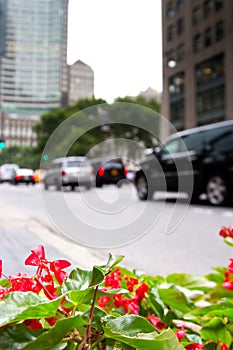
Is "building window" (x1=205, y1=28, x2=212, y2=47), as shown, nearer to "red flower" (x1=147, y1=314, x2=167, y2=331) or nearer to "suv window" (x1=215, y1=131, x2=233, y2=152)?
"red flower" (x1=147, y1=314, x2=167, y2=331)

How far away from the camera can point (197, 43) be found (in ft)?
3.71

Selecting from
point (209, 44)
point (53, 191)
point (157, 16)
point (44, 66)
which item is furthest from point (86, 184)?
point (209, 44)

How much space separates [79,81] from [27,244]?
0.31 metres

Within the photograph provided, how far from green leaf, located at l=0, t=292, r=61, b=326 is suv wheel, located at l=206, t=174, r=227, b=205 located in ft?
17.3

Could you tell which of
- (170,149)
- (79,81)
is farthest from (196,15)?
(79,81)

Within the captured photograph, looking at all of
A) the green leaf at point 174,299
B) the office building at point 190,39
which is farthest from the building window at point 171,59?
the green leaf at point 174,299

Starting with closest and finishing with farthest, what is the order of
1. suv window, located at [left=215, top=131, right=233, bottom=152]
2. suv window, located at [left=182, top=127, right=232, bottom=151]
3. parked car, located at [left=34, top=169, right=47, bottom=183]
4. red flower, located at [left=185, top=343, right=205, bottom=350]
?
red flower, located at [left=185, top=343, right=205, bottom=350], parked car, located at [left=34, top=169, right=47, bottom=183], suv window, located at [left=182, top=127, right=232, bottom=151], suv window, located at [left=215, top=131, right=233, bottom=152]

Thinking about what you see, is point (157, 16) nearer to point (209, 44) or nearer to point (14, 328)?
point (209, 44)

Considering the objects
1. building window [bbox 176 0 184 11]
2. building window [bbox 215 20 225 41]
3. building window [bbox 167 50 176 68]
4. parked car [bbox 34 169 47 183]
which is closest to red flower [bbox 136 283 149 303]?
parked car [bbox 34 169 47 183]

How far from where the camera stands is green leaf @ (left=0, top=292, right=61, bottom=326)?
0.26 metres

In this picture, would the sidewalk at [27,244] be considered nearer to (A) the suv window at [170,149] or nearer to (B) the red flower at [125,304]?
(B) the red flower at [125,304]

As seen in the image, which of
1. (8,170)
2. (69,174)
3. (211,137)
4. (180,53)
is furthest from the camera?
(211,137)

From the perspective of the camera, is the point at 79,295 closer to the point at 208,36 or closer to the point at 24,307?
the point at 24,307

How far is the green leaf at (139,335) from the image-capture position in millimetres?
266
